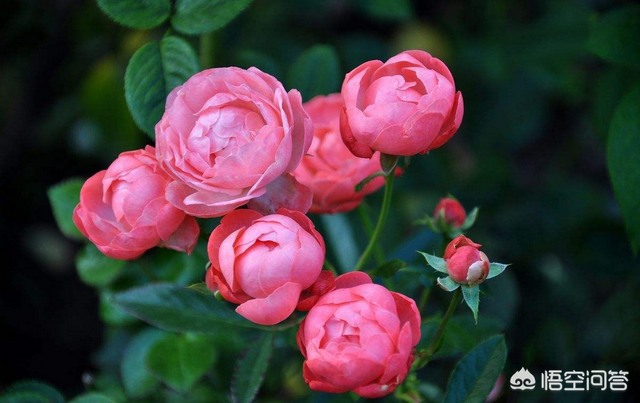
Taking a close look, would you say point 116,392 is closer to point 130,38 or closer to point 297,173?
point 297,173

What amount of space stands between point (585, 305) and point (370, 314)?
1.30 metres

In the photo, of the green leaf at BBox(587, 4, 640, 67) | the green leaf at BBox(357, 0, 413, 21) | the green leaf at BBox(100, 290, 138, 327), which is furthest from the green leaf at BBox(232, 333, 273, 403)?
the green leaf at BBox(357, 0, 413, 21)

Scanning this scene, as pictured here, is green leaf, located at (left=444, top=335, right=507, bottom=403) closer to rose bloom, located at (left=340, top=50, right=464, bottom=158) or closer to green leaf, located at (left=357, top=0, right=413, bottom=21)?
rose bloom, located at (left=340, top=50, right=464, bottom=158)

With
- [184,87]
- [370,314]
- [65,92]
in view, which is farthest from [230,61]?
[370,314]

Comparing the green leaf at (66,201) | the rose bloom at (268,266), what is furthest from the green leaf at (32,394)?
the rose bloom at (268,266)

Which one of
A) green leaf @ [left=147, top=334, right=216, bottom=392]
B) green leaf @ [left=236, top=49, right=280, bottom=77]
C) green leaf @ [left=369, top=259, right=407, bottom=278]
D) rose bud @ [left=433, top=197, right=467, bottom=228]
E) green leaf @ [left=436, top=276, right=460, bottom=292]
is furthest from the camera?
green leaf @ [left=236, top=49, right=280, bottom=77]

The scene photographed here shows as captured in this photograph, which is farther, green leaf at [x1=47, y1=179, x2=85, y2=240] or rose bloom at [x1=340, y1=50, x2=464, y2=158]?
green leaf at [x1=47, y1=179, x2=85, y2=240]

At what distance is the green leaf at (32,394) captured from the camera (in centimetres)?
111

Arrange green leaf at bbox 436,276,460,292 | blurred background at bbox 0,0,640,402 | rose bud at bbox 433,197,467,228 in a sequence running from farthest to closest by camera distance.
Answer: blurred background at bbox 0,0,640,402 < rose bud at bbox 433,197,467,228 < green leaf at bbox 436,276,460,292

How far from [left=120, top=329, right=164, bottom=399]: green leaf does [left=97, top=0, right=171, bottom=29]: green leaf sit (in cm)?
62

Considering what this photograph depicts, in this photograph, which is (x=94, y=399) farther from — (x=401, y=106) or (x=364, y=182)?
(x=401, y=106)

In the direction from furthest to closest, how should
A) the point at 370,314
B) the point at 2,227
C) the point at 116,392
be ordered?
the point at 2,227 < the point at 116,392 < the point at 370,314

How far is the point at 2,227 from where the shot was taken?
2092 millimetres

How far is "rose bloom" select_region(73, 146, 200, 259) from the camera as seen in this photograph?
35.5 inches
